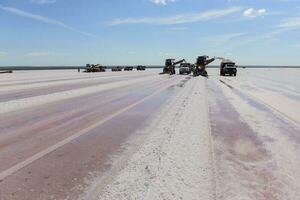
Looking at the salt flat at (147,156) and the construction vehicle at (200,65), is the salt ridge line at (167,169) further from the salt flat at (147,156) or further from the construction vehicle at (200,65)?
the construction vehicle at (200,65)

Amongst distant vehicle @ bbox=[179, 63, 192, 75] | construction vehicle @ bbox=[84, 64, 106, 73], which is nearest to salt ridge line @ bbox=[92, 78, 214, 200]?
distant vehicle @ bbox=[179, 63, 192, 75]

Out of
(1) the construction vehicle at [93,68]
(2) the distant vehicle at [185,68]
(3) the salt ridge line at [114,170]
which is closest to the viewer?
(3) the salt ridge line at [114,170]

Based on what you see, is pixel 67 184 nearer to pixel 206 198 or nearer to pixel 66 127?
pixel 206 198

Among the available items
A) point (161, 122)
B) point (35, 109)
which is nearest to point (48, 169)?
point (161, 122)

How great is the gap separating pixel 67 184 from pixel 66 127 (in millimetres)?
5254

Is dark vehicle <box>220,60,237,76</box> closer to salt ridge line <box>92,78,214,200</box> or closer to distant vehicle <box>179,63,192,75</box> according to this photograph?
distant vehicle <box>179,63,192,75</box>

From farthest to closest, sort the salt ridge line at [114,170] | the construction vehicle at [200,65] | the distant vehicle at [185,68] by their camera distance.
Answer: the distant vehicle at [185,68] < the construction vehicle at [200,65] < the salt ridge line at [114,170]

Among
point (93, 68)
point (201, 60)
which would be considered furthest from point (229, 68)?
point (93, 68)

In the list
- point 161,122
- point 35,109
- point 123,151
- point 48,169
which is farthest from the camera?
point 35,109

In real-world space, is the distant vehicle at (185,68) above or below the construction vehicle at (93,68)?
above

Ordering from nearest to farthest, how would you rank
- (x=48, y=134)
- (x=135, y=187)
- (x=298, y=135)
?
(x=135, y=187)
(x=48, y=134)
(x=298, y=135)

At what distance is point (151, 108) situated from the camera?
1608cm

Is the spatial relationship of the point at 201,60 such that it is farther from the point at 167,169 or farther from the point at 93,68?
the point at 167,169

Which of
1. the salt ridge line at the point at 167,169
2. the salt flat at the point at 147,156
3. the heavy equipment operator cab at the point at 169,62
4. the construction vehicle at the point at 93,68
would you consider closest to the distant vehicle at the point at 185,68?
the heavy equipment operator cab at the point at 169,62
